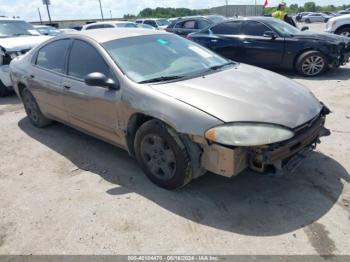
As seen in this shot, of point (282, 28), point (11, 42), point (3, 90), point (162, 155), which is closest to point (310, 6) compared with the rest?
point (282, 28)

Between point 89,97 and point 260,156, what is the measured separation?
2.06 metres

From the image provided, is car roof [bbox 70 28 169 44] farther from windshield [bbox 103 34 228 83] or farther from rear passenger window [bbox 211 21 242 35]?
rear passenger window [bbox 211 21 242 35]

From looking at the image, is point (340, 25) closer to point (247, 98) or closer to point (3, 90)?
point (247, 98)

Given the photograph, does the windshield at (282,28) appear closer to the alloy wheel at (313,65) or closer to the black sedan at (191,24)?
the alloy wheel at (313,65)

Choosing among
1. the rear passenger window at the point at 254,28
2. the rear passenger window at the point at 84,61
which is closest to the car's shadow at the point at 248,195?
the rear passenger window at the point at 84,61

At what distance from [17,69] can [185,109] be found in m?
3.70

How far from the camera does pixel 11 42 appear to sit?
7801 mm

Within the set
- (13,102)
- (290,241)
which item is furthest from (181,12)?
(290,241)

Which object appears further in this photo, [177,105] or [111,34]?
[111,34]

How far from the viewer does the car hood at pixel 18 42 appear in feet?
24.6

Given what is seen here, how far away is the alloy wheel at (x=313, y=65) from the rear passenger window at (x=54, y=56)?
19.3 ft

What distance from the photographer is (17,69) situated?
5375 millimetres

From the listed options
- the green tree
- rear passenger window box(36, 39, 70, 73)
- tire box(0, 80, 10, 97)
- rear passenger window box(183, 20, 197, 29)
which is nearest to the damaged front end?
rear passenger window box(36, 39, 70, 73)

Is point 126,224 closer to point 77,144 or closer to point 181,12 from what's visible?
point 77,144
